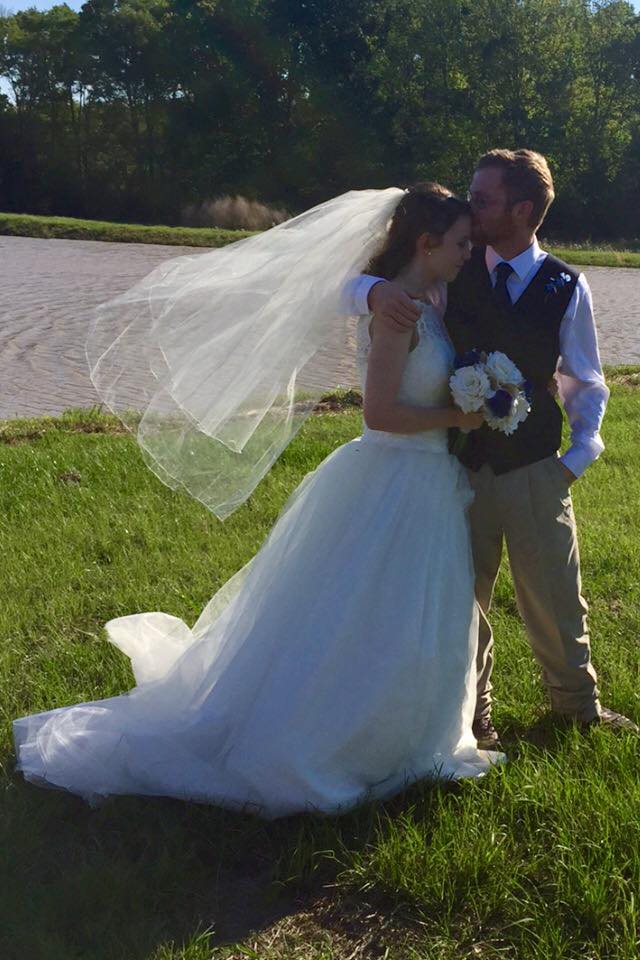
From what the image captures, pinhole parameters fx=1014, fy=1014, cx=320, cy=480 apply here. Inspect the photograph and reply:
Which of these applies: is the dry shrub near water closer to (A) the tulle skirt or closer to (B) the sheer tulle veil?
(B) the sheer tulle veil

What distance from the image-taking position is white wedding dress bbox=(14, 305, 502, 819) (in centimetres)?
314

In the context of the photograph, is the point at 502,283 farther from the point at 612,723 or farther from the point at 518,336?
the point at 612,723

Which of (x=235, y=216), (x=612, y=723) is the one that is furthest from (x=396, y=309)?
(x=235, y=216)

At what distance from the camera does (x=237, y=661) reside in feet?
Result: 10.9

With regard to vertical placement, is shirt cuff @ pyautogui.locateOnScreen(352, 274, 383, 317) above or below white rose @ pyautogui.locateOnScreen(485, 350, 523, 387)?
above

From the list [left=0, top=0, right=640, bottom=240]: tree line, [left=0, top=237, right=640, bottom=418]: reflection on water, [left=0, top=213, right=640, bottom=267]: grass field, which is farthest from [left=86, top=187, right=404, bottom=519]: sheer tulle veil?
[left=0, top=0, right=640, bottom=240]: tree line

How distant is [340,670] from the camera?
3174 millimetres

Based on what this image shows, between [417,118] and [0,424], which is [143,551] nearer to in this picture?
[0,424]

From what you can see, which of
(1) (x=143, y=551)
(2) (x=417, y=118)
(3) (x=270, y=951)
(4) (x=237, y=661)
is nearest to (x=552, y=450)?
(4) (x=237, y=661)

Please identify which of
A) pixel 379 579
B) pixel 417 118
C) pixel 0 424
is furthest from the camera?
pixel 417 118

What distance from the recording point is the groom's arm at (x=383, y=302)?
3.05m

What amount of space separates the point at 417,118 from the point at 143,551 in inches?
1603

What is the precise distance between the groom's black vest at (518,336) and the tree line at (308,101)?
3852cm

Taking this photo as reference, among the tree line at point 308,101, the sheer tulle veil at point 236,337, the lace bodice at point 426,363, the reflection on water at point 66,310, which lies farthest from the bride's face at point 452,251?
the tree line at point 308,101
